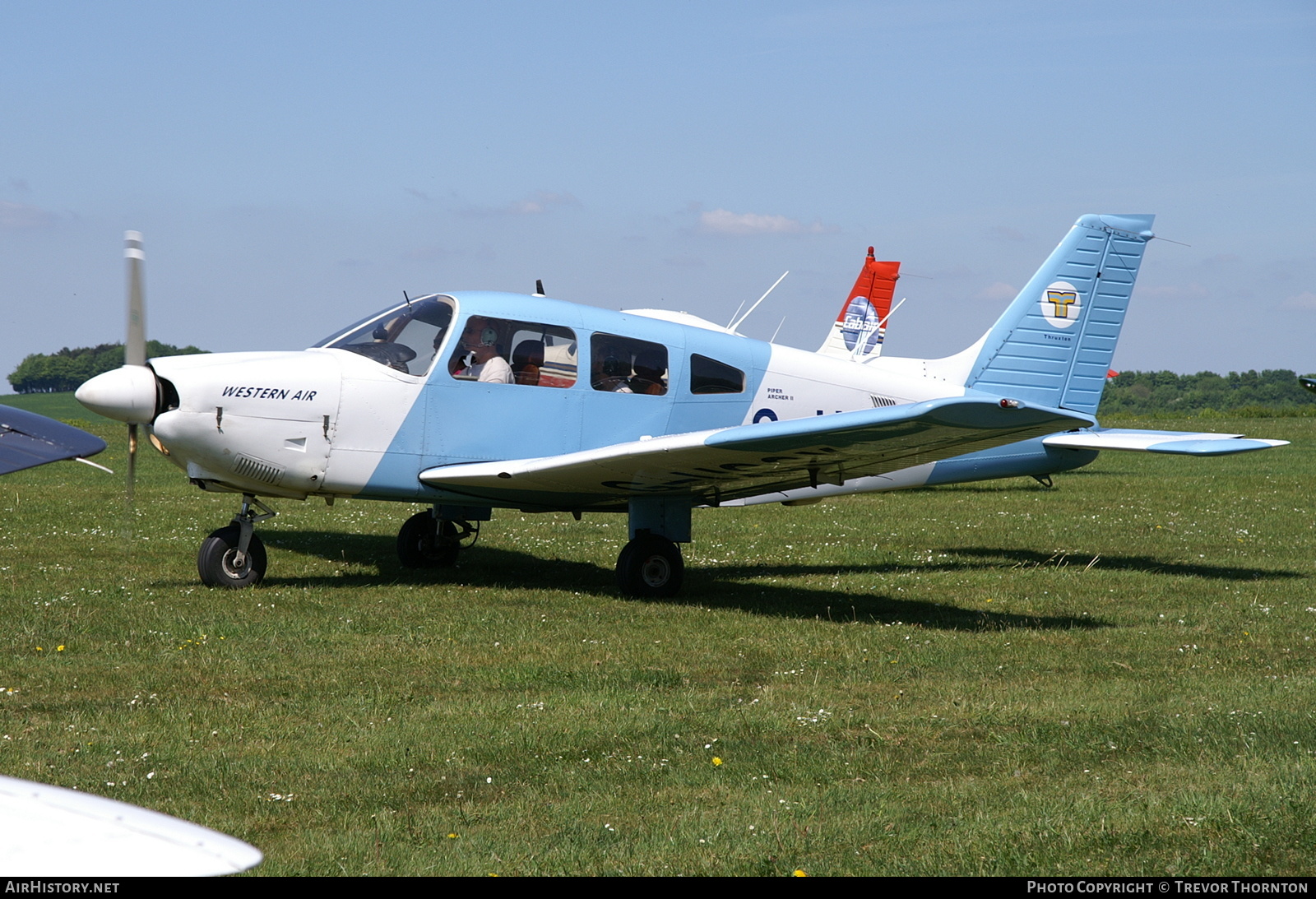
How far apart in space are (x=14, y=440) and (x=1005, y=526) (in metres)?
12.7

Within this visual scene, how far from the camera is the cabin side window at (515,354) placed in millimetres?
10000

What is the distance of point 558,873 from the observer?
3.81 meters

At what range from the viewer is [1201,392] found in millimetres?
105125

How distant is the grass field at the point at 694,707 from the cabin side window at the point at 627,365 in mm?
1848

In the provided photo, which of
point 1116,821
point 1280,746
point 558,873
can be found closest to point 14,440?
point 558,873

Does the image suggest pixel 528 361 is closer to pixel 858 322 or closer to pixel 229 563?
pixel 229 563

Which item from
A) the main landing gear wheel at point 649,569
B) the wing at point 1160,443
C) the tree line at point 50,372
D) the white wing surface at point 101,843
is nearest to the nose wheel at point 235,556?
the main landing gear wheel at point 649,569

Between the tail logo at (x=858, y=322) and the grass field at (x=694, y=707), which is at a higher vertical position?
the tail logo at (x=858, y=322)

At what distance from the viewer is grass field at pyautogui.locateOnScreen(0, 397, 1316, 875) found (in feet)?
13.6

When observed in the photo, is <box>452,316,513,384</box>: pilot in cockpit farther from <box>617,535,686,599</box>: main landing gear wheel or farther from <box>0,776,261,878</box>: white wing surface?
<box>0,776,261,878</box>: white wing surface

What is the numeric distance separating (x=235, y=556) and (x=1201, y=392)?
109445 millimetres

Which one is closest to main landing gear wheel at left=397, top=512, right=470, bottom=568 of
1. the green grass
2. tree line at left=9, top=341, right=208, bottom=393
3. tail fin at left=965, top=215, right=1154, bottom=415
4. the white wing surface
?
tail fin at left=965, top=215, right=1154, bottom=415

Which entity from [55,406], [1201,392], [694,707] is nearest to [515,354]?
[694,707]

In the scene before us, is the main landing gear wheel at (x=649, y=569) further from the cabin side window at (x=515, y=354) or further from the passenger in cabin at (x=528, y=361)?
the passenger in cabin at (x=528, y=361)
